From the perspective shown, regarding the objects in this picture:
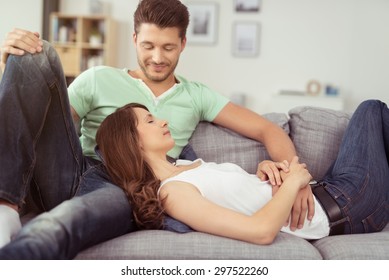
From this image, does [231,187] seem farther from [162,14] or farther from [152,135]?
[162,14]

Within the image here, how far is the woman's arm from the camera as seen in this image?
50.7 inches

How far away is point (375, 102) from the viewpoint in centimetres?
188

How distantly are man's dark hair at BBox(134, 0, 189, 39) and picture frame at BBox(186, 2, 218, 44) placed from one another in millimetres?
3729

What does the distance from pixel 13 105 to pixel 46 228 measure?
50cm

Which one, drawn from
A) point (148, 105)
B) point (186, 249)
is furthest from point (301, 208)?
point (148, 105)

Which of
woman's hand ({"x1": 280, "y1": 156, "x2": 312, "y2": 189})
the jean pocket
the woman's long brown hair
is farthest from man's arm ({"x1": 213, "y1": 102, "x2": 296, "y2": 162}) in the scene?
the woman's long brown hair

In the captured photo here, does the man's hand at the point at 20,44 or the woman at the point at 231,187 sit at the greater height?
the man's hand at the point at 20,44

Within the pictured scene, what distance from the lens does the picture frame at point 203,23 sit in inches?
220

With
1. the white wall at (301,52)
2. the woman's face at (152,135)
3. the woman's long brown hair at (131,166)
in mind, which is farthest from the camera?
the white wall at (301,52)

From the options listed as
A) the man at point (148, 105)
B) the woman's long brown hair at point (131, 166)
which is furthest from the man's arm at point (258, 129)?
the woman's long brown hair at point (131, 166)

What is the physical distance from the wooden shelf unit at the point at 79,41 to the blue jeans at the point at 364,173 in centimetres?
409

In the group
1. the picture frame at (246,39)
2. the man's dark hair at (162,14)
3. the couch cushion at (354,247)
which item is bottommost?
the couch cushion at (354,247)

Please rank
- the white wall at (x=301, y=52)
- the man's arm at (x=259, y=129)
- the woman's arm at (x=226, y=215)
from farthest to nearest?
the white wall at (x=301, y=52) < the man's arm at (x=259, y=129) < the woman's arm at (x=226, y=215)

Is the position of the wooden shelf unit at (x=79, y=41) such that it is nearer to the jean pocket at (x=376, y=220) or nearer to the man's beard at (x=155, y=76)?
the man's beard at (x=155, y=76)
